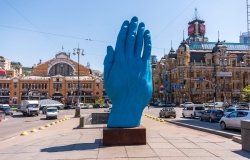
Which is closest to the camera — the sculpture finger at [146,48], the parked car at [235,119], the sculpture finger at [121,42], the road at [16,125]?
the sculpture finger at [121,42]

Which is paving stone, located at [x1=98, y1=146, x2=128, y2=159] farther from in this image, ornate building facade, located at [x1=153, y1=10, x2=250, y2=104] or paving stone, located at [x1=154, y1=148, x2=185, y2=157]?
ornate building facade, located at [x1=153, y1=10, x2=250, y2=104]

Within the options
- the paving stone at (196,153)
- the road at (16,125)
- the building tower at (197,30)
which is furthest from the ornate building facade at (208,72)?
the paving stone at (196,153)

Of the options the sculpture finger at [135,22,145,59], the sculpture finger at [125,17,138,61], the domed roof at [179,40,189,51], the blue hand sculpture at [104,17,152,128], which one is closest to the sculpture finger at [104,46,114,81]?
the blue hand sculpture at [104,17,152,128]

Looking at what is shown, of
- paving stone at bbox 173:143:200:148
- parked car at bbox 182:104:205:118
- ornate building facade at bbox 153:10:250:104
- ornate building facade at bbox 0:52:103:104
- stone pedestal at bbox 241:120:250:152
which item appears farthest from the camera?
ornate building facade at bbox 0:52:103:104

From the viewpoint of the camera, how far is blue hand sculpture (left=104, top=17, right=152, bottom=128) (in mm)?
17016

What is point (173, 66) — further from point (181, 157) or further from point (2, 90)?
point (181, 157)

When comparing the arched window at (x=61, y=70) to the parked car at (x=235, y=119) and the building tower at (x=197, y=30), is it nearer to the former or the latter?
the building tower at (x=197, y=30)

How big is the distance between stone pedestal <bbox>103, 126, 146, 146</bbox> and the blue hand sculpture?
0.75 meters

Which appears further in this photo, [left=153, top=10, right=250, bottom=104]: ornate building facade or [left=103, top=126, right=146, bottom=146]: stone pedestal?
[left=153, top=10, right=250, bottom=104]: ornate building facade

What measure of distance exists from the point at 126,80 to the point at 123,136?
9.00ft

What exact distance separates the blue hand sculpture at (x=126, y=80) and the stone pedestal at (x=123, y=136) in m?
0.75

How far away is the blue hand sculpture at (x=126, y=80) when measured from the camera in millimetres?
17016

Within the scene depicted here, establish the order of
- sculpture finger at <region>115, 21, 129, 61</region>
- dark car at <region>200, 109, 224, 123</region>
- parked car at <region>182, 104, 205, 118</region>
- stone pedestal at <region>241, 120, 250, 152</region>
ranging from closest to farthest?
1. stone pedestal at <region>241, 120, 250, 152</region>
2. sculpture finger at <region>115, 21, 129, 61</region>
3. dark car at <region>200, 109, 224, 123</region>
4. parked car at <region>182, 104, 205, 118</region>

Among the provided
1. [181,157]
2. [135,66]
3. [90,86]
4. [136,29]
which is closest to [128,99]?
[135,66]
